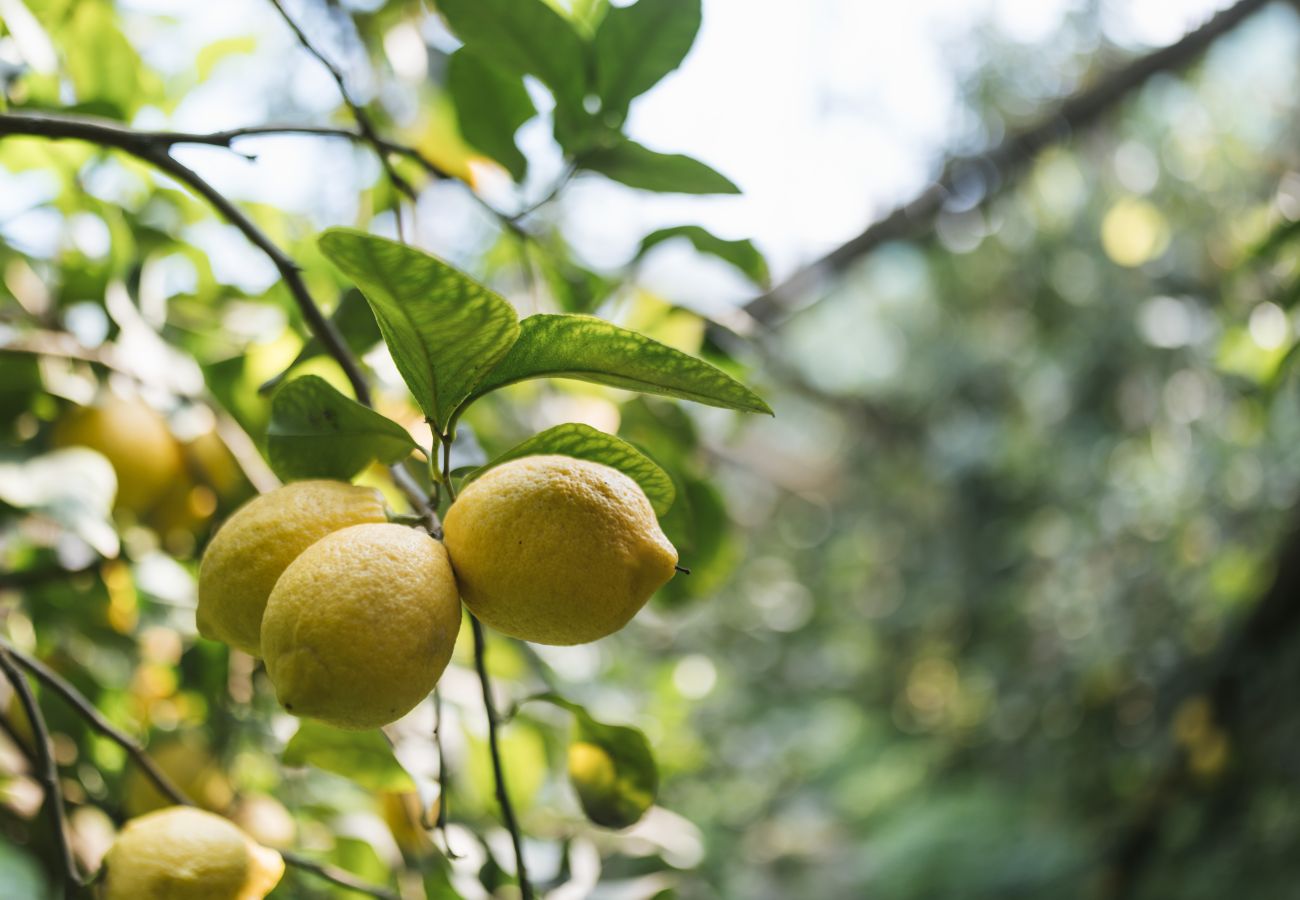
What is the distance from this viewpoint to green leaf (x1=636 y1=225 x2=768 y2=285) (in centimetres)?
53


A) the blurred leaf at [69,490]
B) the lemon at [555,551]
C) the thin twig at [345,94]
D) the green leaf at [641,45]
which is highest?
the green leaf at [641,45]

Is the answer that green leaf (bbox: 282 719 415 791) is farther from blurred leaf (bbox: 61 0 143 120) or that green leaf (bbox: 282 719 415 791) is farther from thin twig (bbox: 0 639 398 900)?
blurred leaf (bbox: 61 0 143 120)

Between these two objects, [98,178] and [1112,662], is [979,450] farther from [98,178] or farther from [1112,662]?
[98,178]

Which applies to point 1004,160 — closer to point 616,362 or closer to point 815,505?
point 815,505

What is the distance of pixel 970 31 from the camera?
8.03 feet

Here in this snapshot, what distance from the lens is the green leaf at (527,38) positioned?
0.45 metres

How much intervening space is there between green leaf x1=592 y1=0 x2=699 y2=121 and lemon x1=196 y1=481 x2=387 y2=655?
242 mm

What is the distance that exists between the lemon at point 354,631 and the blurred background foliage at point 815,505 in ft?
0.56

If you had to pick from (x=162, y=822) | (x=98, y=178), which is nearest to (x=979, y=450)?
(x=98, y=178)

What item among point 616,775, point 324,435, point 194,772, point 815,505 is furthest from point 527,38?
point 815,505

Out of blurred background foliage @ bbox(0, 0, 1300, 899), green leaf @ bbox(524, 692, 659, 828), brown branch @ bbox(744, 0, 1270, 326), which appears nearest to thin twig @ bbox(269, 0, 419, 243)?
blurred background foliage @ bbox(0, 0, 1300, 899)

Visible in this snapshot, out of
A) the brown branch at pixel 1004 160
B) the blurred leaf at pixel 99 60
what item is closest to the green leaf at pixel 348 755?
the blurred leaf at pixel 99 60

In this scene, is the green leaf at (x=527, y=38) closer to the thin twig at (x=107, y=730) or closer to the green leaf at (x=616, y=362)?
the green leaf at (x=616, y=362)

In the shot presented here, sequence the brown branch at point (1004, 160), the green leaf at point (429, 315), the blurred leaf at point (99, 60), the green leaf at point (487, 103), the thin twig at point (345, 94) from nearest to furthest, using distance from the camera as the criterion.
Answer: the green leaf at point (429, 315), the thin twig at point (345, 94), the green leaf at point (487, 103), the blurred leaf at point (99, 60), the brown branch at point (1004, 160)
